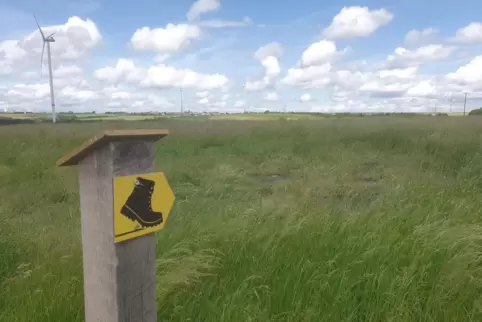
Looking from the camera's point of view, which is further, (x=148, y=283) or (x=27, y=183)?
(x=27, y=183)

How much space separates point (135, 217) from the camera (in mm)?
1761

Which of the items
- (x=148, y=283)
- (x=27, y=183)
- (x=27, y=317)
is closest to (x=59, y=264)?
(x=27, y=317)

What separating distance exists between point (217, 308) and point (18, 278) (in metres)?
1.60

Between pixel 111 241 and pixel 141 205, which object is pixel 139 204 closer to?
pixel 141 205

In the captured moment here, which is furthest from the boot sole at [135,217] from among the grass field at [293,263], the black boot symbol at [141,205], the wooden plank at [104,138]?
the grass field at [293,263]

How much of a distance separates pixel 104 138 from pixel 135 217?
0.36m

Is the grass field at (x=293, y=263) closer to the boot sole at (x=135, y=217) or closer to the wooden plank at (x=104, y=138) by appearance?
the boot sole at (x=135, y=217)

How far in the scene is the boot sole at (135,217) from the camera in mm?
1709

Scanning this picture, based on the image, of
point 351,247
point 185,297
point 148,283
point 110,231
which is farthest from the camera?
point 351,247

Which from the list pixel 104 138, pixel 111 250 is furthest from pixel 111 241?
pixel 104 138

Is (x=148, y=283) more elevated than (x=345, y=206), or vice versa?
(x=148, y=283)

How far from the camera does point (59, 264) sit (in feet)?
10.6

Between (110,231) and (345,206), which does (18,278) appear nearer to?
(110,231)

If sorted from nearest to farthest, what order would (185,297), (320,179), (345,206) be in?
1. (185,297)
2. (345,206)
3. (320,179)
